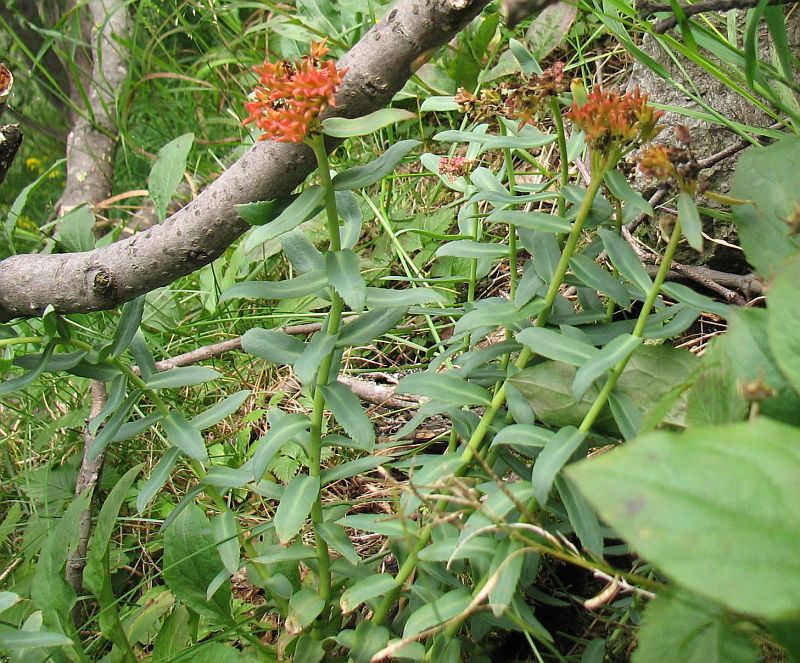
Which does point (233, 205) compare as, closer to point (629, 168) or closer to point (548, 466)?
point (548, 466)

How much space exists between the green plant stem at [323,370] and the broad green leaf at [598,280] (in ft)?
0.97

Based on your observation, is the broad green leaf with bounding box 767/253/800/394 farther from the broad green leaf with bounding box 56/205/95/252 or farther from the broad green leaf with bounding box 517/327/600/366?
the broad green leaf with bounding box 56/205/95/252

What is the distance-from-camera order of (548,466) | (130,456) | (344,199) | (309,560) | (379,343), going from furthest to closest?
(379,343)
(130,456)
(309,560)
(344,199)
(548,466)

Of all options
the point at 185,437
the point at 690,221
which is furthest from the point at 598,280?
the point at 185,437

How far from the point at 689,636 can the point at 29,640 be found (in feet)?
2.53

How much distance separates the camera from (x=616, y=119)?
82 centimetres

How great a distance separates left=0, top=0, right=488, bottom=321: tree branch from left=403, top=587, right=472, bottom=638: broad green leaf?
0.55 meters

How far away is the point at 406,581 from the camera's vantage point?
0.99m

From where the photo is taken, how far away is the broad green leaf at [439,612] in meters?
0.88

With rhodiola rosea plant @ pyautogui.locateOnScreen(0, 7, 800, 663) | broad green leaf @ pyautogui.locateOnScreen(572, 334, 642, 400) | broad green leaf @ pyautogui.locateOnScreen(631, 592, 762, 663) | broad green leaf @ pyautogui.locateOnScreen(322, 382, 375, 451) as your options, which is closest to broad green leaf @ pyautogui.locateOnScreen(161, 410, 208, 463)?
rhodiola rosea plant @ pyautogui.locateOnScreen(0, 7, 800, 663)

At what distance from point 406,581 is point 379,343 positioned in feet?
2.75

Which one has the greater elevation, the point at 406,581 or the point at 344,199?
the point at 344,199

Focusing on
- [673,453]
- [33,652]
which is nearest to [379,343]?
[33,652]

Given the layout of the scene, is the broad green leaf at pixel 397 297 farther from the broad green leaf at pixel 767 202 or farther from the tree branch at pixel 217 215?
the broad green leaf at pixel 767 202
